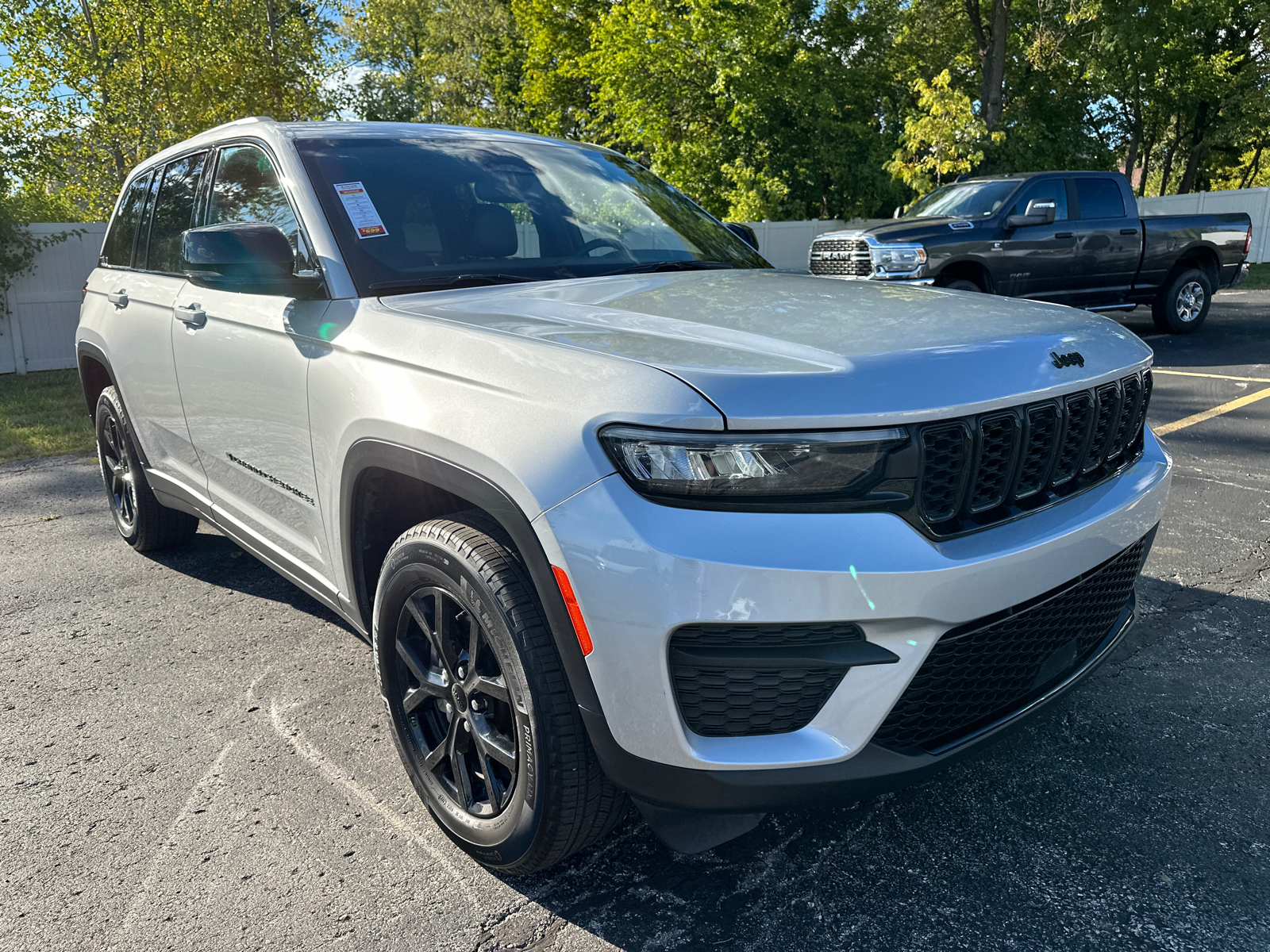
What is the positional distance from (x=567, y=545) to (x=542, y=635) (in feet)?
0.78

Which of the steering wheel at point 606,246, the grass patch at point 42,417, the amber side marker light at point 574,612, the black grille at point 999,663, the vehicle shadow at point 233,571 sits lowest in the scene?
the grass patch at point 42,417

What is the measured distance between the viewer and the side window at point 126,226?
440 cm

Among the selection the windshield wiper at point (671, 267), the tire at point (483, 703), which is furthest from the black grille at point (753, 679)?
the windshield wiper at point (671, 267)

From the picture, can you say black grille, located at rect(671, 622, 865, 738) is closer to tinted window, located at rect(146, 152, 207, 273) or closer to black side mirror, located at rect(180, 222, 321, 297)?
black side mirror, located at rect(180, 222, 321, 297)

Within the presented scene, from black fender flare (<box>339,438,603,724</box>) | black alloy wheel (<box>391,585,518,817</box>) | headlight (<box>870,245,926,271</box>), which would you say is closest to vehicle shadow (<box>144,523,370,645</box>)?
black alloy wheel (<box>391,585,518,817</box>)

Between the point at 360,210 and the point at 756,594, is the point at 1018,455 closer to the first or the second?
the point at 756,594

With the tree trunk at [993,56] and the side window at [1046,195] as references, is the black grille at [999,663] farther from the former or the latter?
the tree trunk at [993,56]

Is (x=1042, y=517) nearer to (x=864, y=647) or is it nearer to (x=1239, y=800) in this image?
(x=864, y=647)

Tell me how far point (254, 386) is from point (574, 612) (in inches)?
64.8

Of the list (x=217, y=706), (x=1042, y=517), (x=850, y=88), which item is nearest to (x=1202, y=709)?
(x=1042, y=517)

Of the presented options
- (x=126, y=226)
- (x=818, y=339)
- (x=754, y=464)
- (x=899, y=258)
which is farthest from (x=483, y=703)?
(x=899, y=258)

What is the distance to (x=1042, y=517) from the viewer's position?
208 centimetres

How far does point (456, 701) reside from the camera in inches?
91.7

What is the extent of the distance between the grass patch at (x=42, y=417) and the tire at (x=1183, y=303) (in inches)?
462
